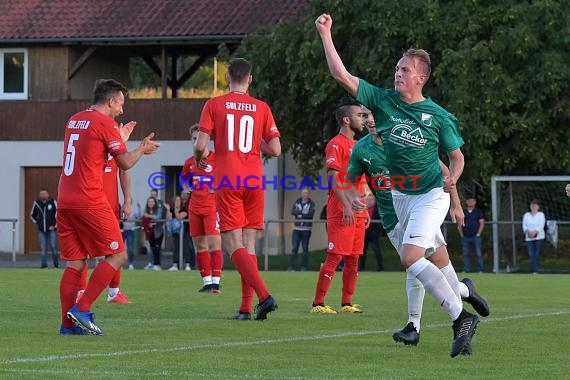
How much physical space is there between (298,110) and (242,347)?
1015 inches

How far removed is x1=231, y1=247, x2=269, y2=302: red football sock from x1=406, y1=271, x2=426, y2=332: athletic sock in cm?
190

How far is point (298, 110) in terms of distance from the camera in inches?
1396

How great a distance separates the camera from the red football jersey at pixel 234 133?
12391 mm

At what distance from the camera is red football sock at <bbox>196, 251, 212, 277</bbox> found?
59.0 feet

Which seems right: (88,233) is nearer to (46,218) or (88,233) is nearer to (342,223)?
(342,223)

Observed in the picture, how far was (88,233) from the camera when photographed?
36.0 feet

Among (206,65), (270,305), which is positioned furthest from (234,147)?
(206,65)

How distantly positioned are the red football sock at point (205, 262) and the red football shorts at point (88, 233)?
6.83m

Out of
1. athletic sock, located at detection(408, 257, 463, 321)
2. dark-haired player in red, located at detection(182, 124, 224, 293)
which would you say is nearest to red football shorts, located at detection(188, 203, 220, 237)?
dark-haired player in red, located at detection(182, 124, 224, 293)

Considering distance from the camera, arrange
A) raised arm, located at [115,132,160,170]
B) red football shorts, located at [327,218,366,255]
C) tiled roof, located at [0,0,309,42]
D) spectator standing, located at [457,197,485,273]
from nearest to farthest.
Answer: raised arm, located at [115,132,160,170]
red football shorts, located at [327,218,366,255]
spectator standing, located at [457,197,485,273]
tiled roof, located at [0,0,309,42]

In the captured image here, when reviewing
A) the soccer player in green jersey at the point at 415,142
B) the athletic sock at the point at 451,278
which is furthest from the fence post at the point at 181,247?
the soccer player in green jersey at the point at 415,142

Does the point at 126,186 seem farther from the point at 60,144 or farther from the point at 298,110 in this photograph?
the point at 60,144

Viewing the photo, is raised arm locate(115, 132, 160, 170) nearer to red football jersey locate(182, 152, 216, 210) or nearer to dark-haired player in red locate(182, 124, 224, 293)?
dark-haired player in red locate(182, 124, 224, 293)

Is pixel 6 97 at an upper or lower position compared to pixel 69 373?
upper
